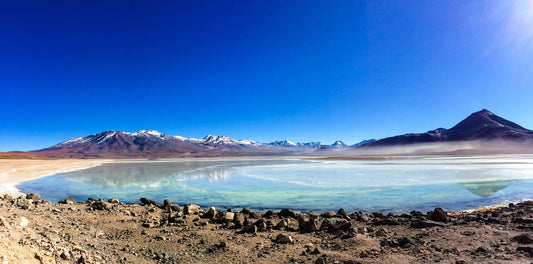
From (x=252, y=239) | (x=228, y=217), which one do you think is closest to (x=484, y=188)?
(x=228, y=217)

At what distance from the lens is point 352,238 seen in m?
6.51

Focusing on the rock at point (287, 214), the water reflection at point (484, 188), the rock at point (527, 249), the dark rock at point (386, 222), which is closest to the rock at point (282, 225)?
the rock at point (287, 214)

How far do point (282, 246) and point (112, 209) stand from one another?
671 centimetres

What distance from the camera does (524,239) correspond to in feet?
18.5

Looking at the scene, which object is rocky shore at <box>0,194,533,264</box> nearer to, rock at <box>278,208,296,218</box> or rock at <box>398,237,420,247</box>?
rock at <box>398,237,420,247</box>

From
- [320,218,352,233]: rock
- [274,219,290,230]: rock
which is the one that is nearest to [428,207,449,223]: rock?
[320,218,352,233]: rock

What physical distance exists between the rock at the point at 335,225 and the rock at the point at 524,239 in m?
3.37

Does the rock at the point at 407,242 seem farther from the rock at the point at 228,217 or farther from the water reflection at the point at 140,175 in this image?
the water reflection at the point at 140,175

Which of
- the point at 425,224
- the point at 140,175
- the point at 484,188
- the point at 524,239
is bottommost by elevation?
the point at 484,188

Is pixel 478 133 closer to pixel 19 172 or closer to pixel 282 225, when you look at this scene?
pixel 282 225

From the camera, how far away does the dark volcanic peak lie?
135250 mm

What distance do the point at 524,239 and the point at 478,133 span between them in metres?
179

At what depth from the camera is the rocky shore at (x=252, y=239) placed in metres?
5.11

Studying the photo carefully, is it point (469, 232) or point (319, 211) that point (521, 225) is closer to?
point (469, 232)
